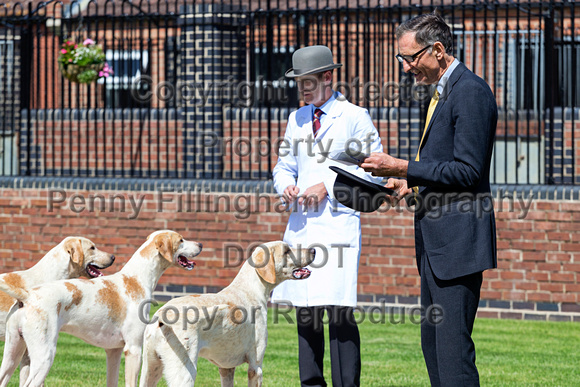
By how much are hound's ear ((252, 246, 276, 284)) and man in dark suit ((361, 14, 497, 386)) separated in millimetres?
1321

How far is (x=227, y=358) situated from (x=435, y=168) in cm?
187

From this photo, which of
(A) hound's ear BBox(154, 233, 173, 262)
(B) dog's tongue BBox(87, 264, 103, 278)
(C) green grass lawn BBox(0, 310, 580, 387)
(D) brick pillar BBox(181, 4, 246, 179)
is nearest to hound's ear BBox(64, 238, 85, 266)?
(B) dog's tongue BBox(87, 264, 103, 278)

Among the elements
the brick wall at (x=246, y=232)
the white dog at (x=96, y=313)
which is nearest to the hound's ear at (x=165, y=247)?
the white dog at (x=96, y=313)

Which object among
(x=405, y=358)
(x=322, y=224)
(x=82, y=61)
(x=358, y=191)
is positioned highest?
(x=82, y=61)

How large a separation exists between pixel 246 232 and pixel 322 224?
525 cm

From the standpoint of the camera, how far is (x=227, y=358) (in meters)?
5.43

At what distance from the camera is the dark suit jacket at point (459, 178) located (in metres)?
4.41

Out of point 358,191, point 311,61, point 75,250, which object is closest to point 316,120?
point 311,61

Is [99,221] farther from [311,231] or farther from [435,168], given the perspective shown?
[435,168]

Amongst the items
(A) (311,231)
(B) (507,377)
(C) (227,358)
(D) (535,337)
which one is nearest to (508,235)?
(D) (535,337)

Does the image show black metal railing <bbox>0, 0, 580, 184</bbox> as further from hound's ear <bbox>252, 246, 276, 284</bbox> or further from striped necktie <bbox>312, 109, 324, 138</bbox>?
hound's ear <bbox>252, 246, 276, 284</bbox>

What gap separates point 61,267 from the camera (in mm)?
6270

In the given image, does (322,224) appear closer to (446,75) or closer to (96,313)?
(96,313)

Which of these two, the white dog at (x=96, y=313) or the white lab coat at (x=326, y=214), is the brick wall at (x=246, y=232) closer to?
the white lab coat at (x=326, y=214)
